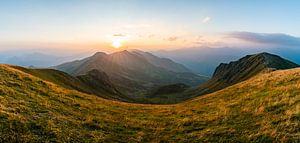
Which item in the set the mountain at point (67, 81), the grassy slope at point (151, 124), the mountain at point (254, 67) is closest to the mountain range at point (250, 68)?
the mountain at point (254, 67)

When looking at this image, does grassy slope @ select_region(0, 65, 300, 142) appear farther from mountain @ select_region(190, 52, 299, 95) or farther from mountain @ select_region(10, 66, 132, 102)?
mountain @ select_region(190, 52, 299, 95)

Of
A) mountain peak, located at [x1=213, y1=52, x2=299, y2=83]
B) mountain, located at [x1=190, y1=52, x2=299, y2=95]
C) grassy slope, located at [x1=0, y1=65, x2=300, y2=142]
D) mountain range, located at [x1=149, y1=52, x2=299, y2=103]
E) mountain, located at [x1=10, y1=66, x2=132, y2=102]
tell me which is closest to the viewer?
grassy slope, located at [x1=0, y1=65, x2=300, y2=142]

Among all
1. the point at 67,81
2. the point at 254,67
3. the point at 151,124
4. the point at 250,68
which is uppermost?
the point at 254,67

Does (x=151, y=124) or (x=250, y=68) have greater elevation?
(x=250, y=68)

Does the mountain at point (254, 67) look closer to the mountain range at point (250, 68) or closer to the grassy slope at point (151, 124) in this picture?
the mountain range at point (250, 68)

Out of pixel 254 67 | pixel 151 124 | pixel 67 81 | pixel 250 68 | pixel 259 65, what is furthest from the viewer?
pixel 250 68

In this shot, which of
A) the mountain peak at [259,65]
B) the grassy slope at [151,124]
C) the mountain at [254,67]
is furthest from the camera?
the mountain peak at [259,65]

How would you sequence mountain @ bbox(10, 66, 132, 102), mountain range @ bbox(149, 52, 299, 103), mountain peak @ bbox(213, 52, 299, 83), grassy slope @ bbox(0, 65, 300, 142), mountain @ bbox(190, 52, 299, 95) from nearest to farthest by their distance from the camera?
grassy slope @ bbox(0, 65, 300, 142), mountain @ bbox(10, 66, 132, 102), mountain @ bbox(190, 52, 299, 95), mountain range @ bbox(149, 52, 299, 103), mountain peak @ bbox(213, 52, 299, 83)

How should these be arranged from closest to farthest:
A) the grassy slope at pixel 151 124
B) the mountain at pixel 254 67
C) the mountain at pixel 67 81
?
the grassy slope at pixel 151 124
the mountain at pixel 67 81
the mountain at pixel 254 67

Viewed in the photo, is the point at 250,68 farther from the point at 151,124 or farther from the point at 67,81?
the point at 151,124

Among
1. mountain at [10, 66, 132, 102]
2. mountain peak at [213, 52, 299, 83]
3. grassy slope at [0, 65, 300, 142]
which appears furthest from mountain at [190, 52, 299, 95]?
grassy slope at [0, 65, 300, 142]

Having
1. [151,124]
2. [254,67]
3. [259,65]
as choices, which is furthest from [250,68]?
[151,124]

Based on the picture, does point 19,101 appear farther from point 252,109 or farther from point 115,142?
point 252,109

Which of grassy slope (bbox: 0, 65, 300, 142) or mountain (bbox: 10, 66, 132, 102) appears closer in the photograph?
grassy slope (bbox: 0, 65, 300, 142)
